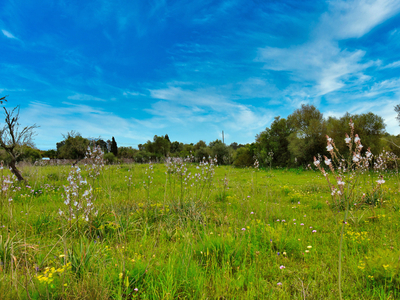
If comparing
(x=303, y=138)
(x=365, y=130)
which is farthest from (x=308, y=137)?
(x=365, y=130)

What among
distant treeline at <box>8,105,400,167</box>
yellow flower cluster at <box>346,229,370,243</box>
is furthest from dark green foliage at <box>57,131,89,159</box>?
yellow flower cluster at <box>346,229,370,243</box>

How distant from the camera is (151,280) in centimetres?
253

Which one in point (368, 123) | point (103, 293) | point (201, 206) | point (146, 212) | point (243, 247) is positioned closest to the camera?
point (103, 293)

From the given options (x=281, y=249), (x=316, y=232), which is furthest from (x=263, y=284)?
(x=316, y=232)

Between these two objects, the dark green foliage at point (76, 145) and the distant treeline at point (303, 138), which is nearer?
the dark green foliage at point (76, 145)

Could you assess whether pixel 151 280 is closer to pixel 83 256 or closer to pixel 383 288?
pixel 83 256

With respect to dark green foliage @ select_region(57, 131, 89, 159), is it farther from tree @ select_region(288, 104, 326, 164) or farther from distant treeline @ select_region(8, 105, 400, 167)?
tree @ select_region(288, 104, 326, 164)

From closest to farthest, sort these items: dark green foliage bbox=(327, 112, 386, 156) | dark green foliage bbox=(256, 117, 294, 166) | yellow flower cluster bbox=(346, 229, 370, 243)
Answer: yellow flower cluster bbox=(346, 229, 370, 243) → dark green foliage bbox=(327, 112, 386, 156) → dark green foliage bbox=(256, 117, 294, 166)

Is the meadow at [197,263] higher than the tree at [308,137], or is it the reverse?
the tree at [308,137]

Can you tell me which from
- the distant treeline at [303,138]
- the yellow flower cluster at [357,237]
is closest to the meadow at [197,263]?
the yellow flower cluster at [357,237]

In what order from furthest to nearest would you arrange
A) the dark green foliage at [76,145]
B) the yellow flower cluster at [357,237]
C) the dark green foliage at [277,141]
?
the dark green foliage at [277,141] → the dark green foliage at [76,145] → the yellow flower cluster at [357,237]

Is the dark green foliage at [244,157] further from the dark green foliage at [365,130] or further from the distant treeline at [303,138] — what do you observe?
the dark green foliage at [365,130]

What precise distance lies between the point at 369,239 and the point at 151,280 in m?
4.30

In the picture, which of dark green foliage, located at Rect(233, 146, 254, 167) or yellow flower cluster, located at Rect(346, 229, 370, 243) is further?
dark green foliage, located at Rect(233, 146, 254, 167)
